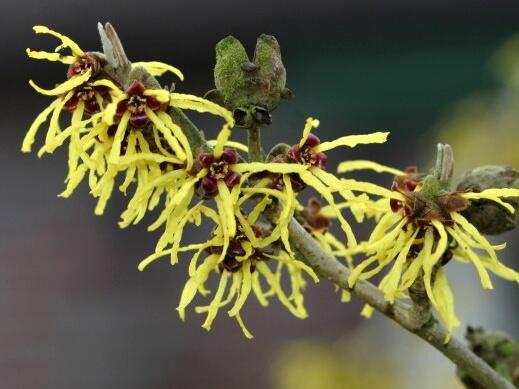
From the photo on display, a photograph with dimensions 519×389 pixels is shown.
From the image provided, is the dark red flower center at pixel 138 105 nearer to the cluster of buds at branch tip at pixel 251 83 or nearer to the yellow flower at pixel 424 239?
the cluster of buds at branch tip at pixel 251 83

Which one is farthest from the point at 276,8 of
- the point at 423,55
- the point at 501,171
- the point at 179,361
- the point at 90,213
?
the point at 501,171

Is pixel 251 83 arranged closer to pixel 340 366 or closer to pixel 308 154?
pixel 308 154

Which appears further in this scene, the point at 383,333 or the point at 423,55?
the point at 423,55

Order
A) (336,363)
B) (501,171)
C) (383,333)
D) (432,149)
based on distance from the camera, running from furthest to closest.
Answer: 1. (432,149)
2. (383,333)
3. (336,363)
4. (501,171)

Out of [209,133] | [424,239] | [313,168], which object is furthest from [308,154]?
[209,133]

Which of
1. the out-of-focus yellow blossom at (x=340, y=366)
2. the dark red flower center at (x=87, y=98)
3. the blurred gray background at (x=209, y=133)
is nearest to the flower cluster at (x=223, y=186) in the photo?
the dark red flower center at (x=87, y=98)

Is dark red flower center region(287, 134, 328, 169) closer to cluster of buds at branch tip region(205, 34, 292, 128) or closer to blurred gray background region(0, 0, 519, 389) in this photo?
cluster of buds at branch tip region(205, 34, 292, 128)

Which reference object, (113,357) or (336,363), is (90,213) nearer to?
(113,357)
